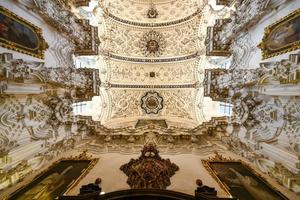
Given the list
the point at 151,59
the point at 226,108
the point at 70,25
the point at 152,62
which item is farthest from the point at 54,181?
the point at 151,59

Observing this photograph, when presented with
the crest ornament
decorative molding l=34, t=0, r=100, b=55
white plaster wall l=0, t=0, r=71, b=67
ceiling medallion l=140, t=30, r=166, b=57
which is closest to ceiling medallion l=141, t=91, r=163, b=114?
ceiling medallion l=140, t=30, r=166, b=57

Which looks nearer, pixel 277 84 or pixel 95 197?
pixel 95 197

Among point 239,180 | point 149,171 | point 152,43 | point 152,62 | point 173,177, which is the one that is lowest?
point 173,177

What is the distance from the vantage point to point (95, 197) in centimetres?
551

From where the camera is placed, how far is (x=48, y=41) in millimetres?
9625

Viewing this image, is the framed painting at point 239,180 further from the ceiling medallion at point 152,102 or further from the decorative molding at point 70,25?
the ceiling medallion at point 152,102

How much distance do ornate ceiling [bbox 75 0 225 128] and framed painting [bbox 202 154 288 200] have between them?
9.20 m

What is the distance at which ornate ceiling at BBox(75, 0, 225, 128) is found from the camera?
17.8 meters

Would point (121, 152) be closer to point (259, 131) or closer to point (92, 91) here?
point (92, 91)

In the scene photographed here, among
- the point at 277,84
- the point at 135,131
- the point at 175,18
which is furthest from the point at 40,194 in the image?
the point at 175,18

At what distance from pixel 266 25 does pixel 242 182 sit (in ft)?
22.4

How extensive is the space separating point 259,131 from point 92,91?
8922mm

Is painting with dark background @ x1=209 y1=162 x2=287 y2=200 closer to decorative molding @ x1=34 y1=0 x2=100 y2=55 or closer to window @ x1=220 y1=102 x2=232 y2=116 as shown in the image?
window @ x1=220 y1=102 x2=232 y2=116

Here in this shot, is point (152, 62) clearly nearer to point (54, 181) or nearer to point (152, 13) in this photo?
point (152, 13)
